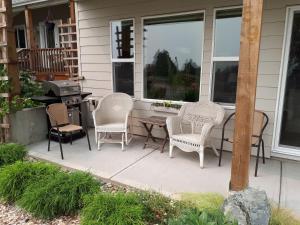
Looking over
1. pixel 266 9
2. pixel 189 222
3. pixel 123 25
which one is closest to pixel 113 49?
pixel 123 25

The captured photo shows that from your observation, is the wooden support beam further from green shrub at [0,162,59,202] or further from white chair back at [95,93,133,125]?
green shrub at [0,162,59,202]

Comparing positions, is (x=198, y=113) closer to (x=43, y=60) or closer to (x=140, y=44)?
(x=140, y=44)

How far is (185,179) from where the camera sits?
3.14 metres

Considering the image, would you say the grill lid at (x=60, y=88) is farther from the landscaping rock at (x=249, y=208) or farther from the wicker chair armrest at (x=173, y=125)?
the landscaping rock at (x=249, y=208)

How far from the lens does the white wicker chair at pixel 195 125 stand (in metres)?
3.47

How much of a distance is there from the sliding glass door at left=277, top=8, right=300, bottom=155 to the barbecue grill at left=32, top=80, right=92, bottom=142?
346 centimetres

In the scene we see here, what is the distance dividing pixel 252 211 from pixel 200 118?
85.1 inches

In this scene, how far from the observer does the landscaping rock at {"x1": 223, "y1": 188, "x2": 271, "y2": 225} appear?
1.90 meters

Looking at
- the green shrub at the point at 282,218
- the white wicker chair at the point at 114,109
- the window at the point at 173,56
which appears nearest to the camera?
the green shrub at the point at 282,218

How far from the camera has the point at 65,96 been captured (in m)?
4.51

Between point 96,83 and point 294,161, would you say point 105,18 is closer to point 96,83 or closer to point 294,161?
point 96,83

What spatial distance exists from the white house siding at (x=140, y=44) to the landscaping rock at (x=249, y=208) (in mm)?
1919

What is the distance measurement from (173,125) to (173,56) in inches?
52.4

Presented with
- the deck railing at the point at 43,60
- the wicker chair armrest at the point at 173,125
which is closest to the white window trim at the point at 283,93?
the wicker chair armrest at the point at 173,125
